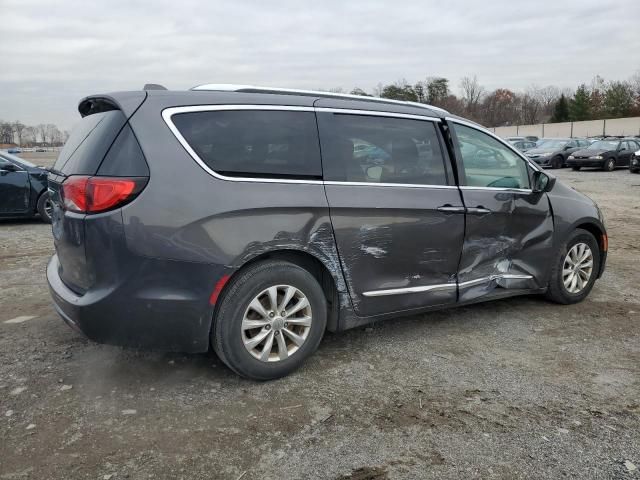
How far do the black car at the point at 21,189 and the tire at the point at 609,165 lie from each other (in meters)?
23.6

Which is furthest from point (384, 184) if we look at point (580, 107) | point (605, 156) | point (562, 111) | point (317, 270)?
point (562, 111)

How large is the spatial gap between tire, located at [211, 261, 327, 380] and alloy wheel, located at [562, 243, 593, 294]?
8.74 feet

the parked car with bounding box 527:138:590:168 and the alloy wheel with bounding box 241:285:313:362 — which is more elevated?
the parked car with bounding box 527:138:590:168

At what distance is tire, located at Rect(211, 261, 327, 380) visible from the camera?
320cm

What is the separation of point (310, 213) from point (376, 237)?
54cm

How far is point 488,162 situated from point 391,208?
127 cm

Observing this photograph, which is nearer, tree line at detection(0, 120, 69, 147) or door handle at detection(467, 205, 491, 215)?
door handle at detection(467, 205, 491, 215)

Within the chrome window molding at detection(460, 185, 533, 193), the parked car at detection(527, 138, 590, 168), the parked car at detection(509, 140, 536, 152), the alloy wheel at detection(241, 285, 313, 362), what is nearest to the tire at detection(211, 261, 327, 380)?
the alloy wheel at detection(241, 285, 313, 362)

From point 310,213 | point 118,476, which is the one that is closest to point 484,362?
point 310,213

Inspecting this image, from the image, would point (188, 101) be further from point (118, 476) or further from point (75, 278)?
point (118, 476)

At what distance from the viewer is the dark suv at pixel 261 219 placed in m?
3.00

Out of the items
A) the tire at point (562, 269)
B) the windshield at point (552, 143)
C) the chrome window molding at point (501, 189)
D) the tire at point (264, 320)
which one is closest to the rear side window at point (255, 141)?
the tire at point (264, 320)

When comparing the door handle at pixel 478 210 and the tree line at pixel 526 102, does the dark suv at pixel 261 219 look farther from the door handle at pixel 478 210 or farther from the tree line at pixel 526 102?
the tree line at pixel 526 102

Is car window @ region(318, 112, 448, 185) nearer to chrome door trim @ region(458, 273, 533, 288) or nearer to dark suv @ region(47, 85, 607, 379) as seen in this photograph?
dark suv @ region(47, 85, 607, 379)
